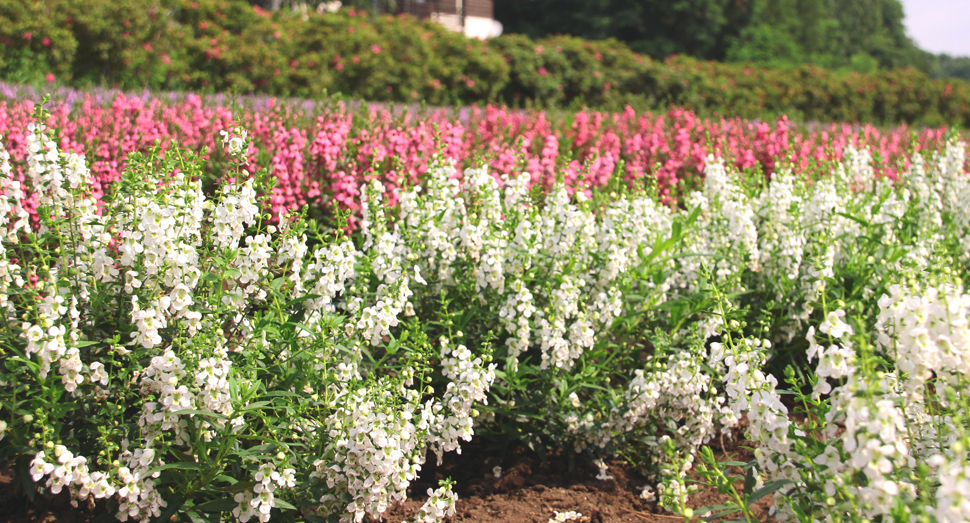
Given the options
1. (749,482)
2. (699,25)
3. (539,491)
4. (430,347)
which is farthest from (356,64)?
(699,25)

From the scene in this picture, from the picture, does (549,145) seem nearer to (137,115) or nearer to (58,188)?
(137,115)

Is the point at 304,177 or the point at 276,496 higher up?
the point at 304,177

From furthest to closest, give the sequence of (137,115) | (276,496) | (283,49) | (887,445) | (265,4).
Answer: (265,4)
(283,49)
(137,115)
(276,496)
(887,445)

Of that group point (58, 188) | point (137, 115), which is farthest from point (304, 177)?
point (58, 188)

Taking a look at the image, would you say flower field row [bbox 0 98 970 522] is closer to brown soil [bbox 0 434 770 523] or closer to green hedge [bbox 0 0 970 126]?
brown soil [bbox 0 434 770 523]

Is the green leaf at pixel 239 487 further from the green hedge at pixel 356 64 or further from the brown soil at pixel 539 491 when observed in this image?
the green hedge at pixel 356 64

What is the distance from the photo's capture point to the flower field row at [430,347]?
1.99 m

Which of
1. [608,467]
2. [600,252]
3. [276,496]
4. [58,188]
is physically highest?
[58,188]

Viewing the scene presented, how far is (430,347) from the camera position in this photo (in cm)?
258

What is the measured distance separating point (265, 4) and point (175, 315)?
23.8 meters

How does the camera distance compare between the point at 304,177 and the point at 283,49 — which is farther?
the point at 283,49

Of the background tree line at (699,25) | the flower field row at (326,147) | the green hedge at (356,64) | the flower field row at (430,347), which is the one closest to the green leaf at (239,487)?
the flower field row at (430,347)

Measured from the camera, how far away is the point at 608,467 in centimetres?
333

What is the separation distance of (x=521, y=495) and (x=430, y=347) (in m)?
0.92
